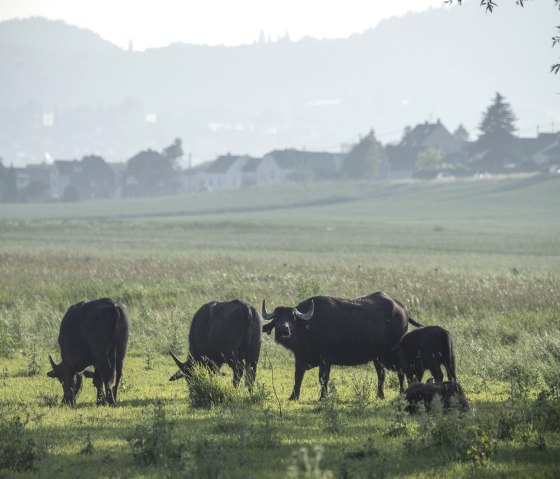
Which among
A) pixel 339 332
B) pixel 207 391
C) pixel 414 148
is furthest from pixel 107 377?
pixel 414 148

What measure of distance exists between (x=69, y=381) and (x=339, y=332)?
166 inches

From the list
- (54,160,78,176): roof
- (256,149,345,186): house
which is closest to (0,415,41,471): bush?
(256,149,345,186): house

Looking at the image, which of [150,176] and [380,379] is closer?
[380,379]

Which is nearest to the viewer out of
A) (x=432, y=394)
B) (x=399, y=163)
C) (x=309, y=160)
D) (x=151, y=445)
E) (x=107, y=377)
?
(x=151, y=445)

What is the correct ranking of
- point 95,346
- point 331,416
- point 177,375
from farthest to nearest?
point 177,375
point 95,346
point 331,416

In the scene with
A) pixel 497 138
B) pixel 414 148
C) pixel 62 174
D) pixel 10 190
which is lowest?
pixel 10 190

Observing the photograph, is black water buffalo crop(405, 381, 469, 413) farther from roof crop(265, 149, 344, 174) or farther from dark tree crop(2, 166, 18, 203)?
roof crop(265, 149, 344, 174)

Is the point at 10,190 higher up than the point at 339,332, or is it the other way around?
the point at 339,332

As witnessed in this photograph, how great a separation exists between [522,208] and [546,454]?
99822 mm

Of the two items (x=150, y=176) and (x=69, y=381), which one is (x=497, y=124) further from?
(x=69, y=381)

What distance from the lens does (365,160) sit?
17112cm

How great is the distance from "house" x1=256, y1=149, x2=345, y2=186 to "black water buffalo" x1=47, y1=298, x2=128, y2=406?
538ft

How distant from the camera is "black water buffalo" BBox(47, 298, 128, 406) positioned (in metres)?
15.3

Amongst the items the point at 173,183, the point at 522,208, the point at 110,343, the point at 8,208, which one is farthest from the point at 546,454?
the point at 173,183
